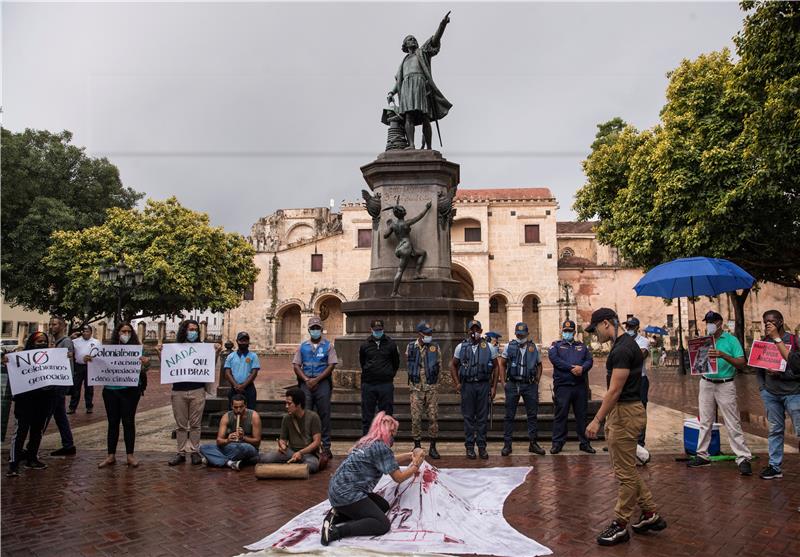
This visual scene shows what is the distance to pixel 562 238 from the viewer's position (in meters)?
46.9

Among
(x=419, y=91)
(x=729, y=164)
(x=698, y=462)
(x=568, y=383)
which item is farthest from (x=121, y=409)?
(x=729, y=164)

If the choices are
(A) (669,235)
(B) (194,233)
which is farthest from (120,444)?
(B) (194,233)

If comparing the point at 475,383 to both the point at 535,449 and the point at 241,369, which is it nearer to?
the point at 535,449

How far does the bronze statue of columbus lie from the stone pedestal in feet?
2.99

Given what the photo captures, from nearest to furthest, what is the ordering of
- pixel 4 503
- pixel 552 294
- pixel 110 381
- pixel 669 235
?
1. pixel 4 503
2. pixel 110 381
3. pixel 669 235
4. pixel 552 294

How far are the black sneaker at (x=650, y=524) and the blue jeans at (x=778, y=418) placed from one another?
271 centimetres

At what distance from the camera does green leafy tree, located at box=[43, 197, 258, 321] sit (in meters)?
26.2

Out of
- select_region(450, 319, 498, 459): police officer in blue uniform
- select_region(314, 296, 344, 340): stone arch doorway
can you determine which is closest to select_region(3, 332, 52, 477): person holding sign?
select_region(450, 319, 498, 459): police officer in blue uniform

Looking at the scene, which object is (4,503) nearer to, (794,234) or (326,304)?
(794,234)

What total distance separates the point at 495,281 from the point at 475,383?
109ft

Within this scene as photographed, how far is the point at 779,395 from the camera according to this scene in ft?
21.1

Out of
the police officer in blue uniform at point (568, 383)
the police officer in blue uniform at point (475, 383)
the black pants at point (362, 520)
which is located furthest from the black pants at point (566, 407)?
the black pants at point (362, 520)

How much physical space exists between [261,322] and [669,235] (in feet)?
102

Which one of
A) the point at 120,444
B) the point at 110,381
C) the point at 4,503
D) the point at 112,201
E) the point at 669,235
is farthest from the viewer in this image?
the point at 112,201
